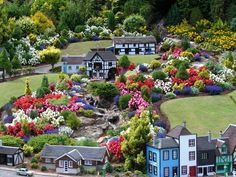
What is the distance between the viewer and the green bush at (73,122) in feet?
293

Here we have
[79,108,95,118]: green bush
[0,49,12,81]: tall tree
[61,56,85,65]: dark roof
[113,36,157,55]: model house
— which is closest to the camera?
[79,108,95,118]: green bush

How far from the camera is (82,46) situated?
127688 millimetres

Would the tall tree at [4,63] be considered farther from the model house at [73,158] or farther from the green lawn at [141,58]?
the model house at [73,158]

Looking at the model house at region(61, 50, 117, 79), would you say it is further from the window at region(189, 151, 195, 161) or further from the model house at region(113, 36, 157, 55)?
the window at region(189, 151, 195, 161)

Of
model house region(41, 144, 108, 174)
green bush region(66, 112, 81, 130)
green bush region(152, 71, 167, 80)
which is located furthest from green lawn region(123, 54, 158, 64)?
model house region(41, 144, 108, 174)

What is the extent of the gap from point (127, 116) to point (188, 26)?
1743 inches

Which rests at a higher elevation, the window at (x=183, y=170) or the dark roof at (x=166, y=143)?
the dark roof at (x=166, y=143)

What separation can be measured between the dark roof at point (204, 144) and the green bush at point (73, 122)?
15299 millimetres

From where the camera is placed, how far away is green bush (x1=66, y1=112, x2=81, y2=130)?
89.4 meters

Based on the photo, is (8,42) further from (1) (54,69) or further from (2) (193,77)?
(2) (193,77)

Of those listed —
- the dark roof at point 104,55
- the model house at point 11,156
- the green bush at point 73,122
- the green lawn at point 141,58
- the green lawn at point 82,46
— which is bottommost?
the model house at point 11,156

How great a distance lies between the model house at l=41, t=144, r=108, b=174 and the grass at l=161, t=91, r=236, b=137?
12192 mm

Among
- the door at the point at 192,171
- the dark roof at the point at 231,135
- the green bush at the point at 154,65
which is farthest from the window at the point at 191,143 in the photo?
the green bush at the point at 154,65

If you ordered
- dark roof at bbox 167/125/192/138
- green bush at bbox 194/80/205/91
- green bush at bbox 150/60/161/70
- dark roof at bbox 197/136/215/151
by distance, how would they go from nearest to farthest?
dark roof at bbox 167/125/192/138 < dark roof at bbox 197/136/215/151 < green bush at bbox 194/80/205/91 < green bush at bbox 150/60/161/70
